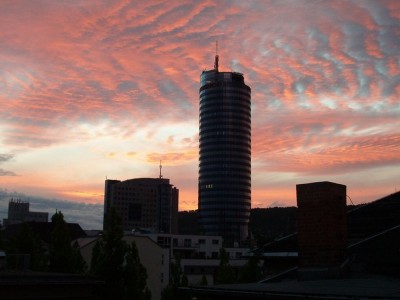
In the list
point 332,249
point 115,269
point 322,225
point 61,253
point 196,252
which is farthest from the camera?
point 196,252

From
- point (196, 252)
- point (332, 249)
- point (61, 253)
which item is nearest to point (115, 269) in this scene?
point (61, 253)

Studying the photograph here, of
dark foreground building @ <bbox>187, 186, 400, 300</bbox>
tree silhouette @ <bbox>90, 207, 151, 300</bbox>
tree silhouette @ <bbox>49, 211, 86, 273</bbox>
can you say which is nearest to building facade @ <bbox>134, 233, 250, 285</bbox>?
tree silhouette @ <bbox>49, 211, 86, 273</bbox>

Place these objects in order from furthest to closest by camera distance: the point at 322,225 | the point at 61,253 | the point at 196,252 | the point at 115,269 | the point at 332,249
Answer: the point at 196,252, the point at 61,253, the point at 115,269, the point at 322,225, the point at 332,249

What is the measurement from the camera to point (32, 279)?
19516 millimetres

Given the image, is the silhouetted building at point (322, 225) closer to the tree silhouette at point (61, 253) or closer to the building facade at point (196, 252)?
the tree silhouette at point (61, 253)

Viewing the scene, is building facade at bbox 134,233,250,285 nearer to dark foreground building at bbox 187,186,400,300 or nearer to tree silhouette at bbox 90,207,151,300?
tree silhouette at bbox 90,207,151,300

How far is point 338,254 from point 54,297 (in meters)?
11.4

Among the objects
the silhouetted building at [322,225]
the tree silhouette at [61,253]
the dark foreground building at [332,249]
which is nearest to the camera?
the dark foreground building at [332,249]

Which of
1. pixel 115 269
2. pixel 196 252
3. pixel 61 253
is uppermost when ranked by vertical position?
pixel 196 252

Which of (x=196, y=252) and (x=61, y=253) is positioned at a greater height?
(x=196, y=252)

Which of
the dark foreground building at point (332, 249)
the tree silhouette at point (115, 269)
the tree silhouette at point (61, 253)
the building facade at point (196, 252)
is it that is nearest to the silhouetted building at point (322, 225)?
the dark foreground building at point (332, 249)

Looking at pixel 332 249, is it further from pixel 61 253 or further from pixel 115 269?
pixel 61 253

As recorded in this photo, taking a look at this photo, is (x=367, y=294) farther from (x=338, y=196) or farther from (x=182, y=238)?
(x=182, y=238)

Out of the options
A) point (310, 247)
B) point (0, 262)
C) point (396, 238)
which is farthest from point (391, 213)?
point (0, 262)
